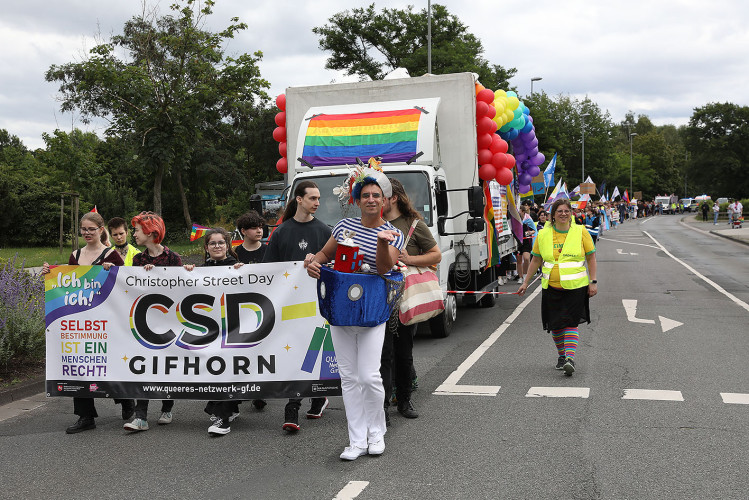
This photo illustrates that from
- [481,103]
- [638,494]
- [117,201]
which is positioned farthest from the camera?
[117,201]

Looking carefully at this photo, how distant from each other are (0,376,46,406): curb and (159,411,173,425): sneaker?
1999 mm

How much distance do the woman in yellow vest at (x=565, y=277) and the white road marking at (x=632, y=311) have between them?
415cm

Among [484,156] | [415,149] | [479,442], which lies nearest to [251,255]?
[479,442]

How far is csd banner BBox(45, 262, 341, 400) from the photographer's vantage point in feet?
20.1

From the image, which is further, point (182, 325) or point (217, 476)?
point (182, 325)

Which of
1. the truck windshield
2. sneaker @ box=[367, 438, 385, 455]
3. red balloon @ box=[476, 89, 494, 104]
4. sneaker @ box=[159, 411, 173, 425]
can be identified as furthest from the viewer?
red balloon @ box=[476, 89, 494, 104]

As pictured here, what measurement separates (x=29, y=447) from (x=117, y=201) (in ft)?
108

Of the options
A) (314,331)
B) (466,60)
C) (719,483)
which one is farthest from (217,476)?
(466,60)

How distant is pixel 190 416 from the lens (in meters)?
6.61

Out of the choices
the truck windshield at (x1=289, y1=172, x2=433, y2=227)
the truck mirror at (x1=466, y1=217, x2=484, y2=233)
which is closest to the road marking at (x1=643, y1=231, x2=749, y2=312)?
the truck mirror at (x1=466, y1=217, x2=484, y2=233)

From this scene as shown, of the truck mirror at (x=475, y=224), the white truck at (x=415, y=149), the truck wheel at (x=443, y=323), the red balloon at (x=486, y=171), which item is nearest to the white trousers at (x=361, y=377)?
the white truck at (x=415, y=149)

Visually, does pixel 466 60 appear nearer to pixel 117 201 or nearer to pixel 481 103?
pixel 117 201

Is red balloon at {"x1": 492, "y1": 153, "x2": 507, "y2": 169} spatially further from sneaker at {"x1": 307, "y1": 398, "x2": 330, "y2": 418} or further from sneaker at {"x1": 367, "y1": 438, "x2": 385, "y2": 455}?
sneaker at {"x1": 367, "y1": 438, "x2": 385, "y2": 455}

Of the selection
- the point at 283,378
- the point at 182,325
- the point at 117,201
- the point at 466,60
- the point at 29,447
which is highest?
the point at 466,60
